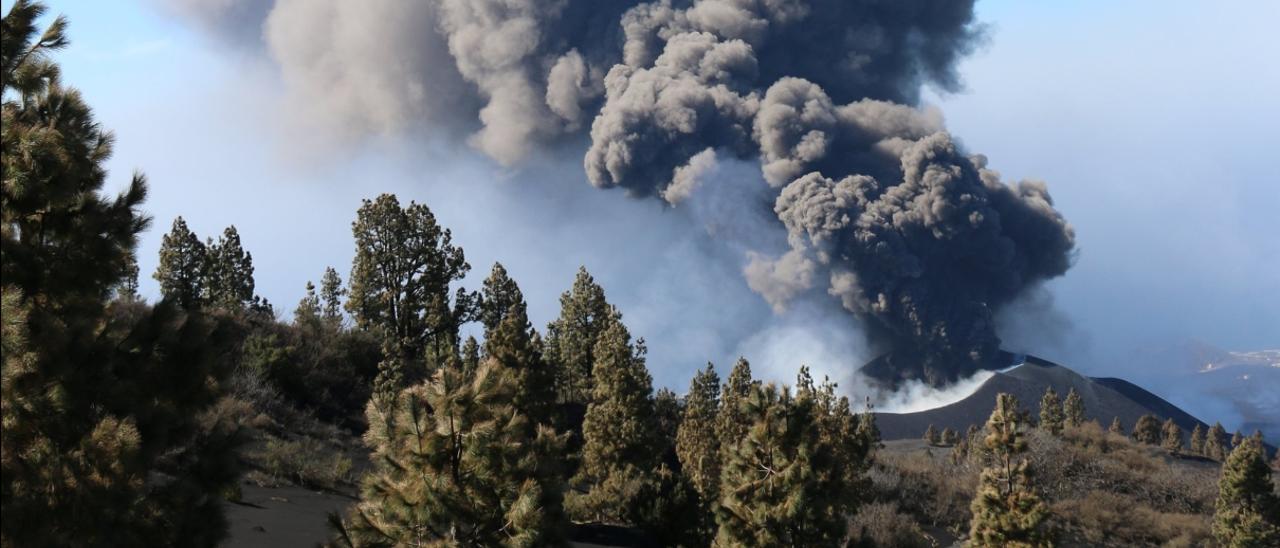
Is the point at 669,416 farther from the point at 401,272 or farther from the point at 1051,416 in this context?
the point at 1051,416

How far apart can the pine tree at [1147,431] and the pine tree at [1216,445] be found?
4267 millimetres

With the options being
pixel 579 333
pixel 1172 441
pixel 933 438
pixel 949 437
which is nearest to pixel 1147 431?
pixel 1172 441

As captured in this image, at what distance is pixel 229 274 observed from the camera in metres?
57.8

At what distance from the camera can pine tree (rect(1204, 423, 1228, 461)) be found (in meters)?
82.6

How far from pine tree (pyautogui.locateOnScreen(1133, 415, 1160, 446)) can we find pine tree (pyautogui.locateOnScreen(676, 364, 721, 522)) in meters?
49.9

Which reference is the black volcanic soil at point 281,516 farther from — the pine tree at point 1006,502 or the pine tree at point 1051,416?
the pine tree at point 1051,416

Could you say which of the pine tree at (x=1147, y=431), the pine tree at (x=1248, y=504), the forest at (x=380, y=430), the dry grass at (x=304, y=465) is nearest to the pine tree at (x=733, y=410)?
the forest at (x=380, y=430)

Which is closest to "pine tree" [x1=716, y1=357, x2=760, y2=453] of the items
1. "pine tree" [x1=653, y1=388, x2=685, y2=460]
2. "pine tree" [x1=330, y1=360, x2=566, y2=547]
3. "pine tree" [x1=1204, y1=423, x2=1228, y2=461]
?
"pine tree" [x1=653, y1=388, x2=685, y2=460]

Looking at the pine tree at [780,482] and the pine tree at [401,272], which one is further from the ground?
the pine tree at [401,272]

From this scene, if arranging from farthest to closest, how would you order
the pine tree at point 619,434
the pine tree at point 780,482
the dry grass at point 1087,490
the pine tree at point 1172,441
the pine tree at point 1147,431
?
the pine tree at point 1147,431, the pine tree at point 1172,441, the dry grass at point 1087,490, the pine tree at point 619,434, the pine tree at point 780,482

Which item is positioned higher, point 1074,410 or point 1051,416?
point 1074,410

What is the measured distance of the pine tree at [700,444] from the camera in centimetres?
3631

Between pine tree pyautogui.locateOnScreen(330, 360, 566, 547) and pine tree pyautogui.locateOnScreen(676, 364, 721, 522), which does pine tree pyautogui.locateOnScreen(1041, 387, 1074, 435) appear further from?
pine tree pyautogui.locateOnScreen(330, 360, 566, 547)

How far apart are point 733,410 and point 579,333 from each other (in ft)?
53.3
